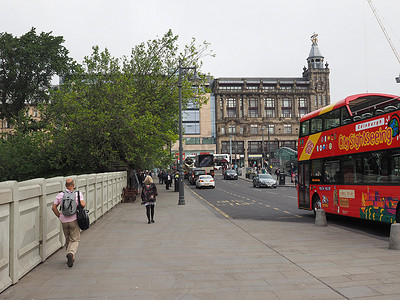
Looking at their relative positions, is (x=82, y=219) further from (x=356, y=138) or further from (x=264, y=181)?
(x=264, y=181)

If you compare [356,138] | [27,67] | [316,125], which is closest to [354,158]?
[356,138]

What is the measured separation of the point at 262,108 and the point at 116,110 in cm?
8701

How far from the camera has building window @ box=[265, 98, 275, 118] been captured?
109 metres

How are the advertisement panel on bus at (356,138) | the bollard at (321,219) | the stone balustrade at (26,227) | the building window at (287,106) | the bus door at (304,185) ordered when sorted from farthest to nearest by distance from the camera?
1. the building window at (287,106)
2. the bus door at (304,185)
3. the bollard at (321,219)
4. the advertisement panel on bus at (356,138)
5. the stone balustrade at (26,227)

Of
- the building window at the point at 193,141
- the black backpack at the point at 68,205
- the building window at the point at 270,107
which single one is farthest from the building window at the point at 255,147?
the black backpack at the point at 68,205

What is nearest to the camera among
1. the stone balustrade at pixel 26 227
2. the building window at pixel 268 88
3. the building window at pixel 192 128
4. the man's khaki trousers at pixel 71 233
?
the stone balustrade at pixel 26 227

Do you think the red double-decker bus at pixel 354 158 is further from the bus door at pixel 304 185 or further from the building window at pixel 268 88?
the building window at pixel 268 88

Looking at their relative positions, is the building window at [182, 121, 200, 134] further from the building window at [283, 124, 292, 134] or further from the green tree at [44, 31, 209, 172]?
the green tree at [44, 31, 209, 172]

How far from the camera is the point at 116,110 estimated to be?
25141mm

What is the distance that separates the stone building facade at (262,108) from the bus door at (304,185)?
3363 inches

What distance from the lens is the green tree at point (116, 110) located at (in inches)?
982

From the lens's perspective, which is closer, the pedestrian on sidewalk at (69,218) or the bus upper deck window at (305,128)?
the pedestrian on sidewalk at (69,218)

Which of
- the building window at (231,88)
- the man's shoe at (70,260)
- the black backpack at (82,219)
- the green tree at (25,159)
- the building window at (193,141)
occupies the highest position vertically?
the building window at (231,88)

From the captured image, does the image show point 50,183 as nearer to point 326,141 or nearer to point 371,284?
point 371,284
